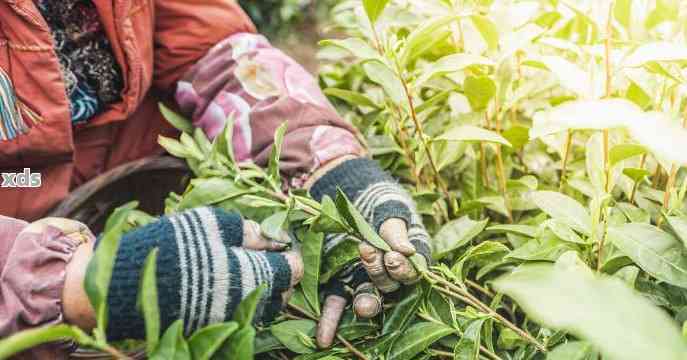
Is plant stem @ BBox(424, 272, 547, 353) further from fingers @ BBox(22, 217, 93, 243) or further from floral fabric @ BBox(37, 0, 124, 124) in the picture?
floral fabric @ BBox(37, 0, 124, 124)

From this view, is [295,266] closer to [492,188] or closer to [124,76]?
[492,188]

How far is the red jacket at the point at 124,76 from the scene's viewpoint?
0.87 m

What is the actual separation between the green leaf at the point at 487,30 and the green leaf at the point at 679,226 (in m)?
0.30

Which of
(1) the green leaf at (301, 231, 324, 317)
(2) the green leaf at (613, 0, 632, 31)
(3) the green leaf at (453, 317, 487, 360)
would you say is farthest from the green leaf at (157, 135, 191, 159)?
(2) the green leaf at (613, 0, 632, 31)

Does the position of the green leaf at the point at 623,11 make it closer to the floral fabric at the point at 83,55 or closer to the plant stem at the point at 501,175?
the plant stem at the point at 501,175

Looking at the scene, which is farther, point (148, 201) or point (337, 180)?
point (148, 201)

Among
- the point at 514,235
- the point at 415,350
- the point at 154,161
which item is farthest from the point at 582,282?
the point at 154,161

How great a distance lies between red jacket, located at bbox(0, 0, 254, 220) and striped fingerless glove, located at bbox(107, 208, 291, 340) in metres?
0.35

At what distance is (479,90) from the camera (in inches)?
30.7

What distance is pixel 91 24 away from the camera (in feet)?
3.22

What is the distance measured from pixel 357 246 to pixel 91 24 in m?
0.57

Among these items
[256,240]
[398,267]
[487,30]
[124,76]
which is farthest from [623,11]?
[124,76]

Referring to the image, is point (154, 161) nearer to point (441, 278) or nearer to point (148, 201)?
point (148, 201)

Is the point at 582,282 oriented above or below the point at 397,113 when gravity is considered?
above
